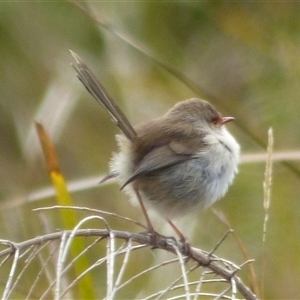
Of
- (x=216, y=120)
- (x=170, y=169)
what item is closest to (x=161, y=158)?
(x=170, y=169)

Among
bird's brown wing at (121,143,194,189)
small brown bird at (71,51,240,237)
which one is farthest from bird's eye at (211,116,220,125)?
bird's brown wing at (121,143,194,189)

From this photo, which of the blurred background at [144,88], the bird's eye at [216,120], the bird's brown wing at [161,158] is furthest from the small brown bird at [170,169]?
the blurred background at [144,88]

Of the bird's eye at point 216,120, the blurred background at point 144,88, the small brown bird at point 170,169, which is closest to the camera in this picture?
the small brown bird at point 170,169

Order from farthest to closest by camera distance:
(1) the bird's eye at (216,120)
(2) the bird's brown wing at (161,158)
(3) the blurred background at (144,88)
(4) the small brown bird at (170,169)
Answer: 1. (3) the blurred background at (144,88)
2. (1) the bird's eye at (216,120)
3. (4) the small brown bird at (170,169)
4. (2) the bird's brown wing at (161,158)

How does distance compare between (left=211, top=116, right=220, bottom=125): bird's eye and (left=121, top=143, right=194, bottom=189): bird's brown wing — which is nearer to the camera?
(left=121, top=143, right=194, bottom=189): bird's brown wing

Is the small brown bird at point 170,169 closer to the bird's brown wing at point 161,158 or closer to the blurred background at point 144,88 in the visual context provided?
the bird's brown wing at point 161,158

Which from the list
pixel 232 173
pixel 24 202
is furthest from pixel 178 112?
pixel 24 202

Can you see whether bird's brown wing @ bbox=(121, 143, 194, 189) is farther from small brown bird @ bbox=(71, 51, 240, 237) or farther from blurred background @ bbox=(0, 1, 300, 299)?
blurred background @ bbox=(0, 1, 300, 299)

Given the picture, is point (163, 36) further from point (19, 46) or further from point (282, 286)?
point (282, 286)

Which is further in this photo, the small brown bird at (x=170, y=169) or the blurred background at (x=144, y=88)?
the blurred background at (x=144, y=88)
